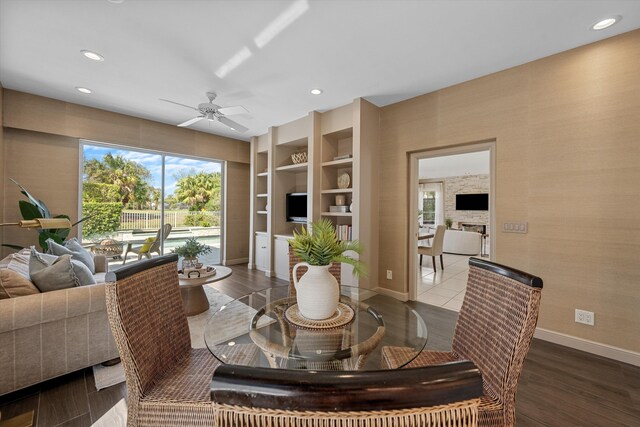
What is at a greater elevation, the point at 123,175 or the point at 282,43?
the point at 282,43

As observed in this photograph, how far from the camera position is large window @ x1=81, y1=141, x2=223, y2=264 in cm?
414

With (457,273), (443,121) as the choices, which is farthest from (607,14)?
(457,273)

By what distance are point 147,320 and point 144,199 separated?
416 centimetres

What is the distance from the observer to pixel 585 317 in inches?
93.5

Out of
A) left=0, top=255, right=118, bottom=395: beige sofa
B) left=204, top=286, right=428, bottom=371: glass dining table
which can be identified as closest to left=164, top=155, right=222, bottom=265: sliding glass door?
left=0, top=255, right=118, bottom=395: beige sofa

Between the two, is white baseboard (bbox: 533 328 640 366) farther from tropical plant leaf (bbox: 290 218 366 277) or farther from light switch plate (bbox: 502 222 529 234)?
tropical plant leaf (bbox: 290 218 366 277)

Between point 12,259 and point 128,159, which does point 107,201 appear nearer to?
point 128,159

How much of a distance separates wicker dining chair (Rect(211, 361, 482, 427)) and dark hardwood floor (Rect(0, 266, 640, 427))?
1804mm

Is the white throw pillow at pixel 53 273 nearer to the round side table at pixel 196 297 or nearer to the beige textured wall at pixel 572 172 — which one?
the round side table at pixel 196 297

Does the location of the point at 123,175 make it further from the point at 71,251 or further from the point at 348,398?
the point at 348,398

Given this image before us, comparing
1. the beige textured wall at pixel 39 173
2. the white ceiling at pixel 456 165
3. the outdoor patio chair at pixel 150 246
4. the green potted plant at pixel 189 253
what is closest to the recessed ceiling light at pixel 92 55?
the beige textured wall at pixel 39 173

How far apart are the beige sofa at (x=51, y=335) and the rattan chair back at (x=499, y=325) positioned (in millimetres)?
2484

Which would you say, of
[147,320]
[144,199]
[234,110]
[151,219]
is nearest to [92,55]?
[234,110]

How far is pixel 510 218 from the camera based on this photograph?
9.18 feet
